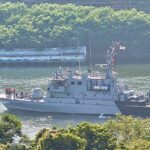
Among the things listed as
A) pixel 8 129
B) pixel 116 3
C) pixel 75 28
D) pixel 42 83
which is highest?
pixel 116 3

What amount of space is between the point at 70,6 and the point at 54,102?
51.9 metres

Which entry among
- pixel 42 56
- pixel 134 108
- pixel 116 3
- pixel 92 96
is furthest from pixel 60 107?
pixel 116 3

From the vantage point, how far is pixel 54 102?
2891 inches

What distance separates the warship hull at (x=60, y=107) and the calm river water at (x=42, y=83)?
0.66 metres

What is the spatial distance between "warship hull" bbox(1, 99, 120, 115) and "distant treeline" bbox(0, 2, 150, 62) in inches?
1436

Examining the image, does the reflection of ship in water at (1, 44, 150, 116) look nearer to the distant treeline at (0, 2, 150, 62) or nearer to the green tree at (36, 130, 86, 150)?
the green tree at (36, 130, 86, 150)

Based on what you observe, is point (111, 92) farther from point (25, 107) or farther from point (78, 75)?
point (25, 107)

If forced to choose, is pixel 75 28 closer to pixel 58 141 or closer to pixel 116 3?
pixel 116 3

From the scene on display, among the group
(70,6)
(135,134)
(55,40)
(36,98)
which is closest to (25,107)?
(36,98)

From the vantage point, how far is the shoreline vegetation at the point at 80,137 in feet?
133

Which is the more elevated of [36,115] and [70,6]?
[70,6]

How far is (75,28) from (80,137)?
76.1 metres

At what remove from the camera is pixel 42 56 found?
110 metres

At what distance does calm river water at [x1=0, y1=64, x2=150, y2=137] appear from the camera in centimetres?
6807
